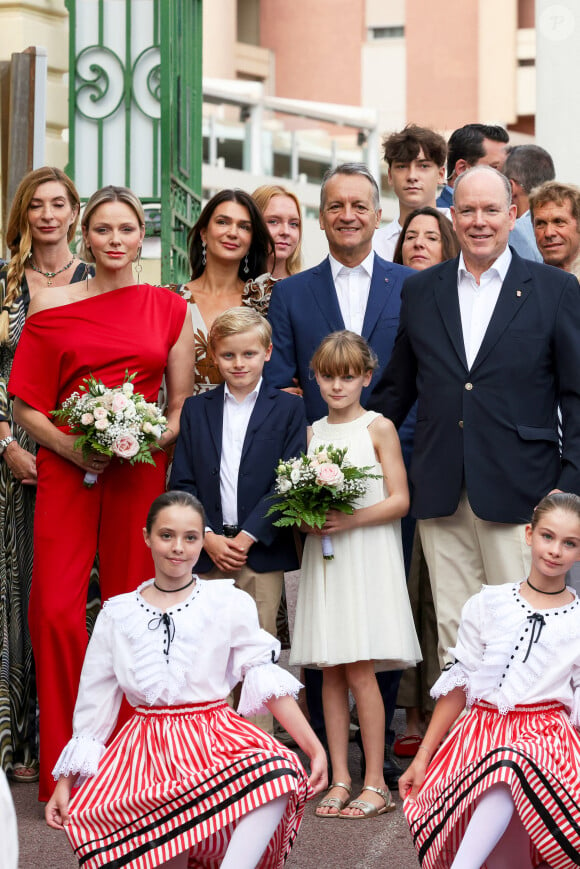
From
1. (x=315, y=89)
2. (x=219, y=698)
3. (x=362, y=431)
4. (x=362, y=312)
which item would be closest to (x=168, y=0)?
(x=362, y=312)

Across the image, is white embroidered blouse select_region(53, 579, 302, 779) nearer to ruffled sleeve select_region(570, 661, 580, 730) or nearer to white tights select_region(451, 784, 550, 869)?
white tights select_region(451, 784, 550, 869)

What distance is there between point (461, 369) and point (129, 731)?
1.85 m

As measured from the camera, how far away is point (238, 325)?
6.22 m

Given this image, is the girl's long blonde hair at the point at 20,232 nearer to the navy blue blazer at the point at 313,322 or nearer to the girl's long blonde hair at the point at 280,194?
the navy blue blazer at the point at 313,322

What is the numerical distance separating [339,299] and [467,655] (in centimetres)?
209

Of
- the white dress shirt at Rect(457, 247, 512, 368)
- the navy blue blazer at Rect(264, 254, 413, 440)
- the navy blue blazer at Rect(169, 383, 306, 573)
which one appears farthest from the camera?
the navy blue blazer at Rect(264, 254, 413, 440)

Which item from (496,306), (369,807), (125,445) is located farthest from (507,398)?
(369,807)

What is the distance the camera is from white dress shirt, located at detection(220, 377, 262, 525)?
6.23m

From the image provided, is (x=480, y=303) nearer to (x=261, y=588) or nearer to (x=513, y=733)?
(x=261, y=588)

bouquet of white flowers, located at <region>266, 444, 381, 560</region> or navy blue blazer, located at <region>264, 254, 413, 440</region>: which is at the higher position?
navy blue blazer, located at <region>264, 254, 413, 440</region>

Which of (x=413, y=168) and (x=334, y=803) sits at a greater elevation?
(x=413, y=168)

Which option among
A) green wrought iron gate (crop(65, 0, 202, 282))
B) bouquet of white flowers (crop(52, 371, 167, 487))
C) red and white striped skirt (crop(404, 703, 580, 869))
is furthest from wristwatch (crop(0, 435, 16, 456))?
green wrought iron gate (crop(65, 0, 202, 282))

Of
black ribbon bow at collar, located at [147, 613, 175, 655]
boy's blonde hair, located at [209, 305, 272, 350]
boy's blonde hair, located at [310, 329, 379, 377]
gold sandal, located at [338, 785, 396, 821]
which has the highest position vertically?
boy's blonde hair, located at [209, 305, 272, 350]

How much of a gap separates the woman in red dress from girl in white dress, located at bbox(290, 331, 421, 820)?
667 millimetres
